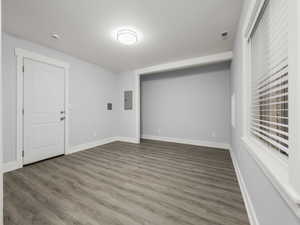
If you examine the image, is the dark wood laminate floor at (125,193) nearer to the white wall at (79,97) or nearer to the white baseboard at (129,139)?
the white wall at (79,97)

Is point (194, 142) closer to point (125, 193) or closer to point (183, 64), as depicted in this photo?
point (183, 64)

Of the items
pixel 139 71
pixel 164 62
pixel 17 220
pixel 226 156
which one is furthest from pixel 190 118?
pixel 17 220

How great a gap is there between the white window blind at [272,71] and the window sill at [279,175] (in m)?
0.09

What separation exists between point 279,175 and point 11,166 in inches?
150

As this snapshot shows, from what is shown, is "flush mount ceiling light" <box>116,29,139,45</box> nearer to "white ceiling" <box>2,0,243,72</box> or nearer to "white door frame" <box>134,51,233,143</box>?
"white ceiling" <box>2,0,243,72</box>

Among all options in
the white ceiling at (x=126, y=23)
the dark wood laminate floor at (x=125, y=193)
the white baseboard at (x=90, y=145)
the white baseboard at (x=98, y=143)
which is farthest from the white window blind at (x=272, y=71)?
the white baseboard at (x=90, y=145)

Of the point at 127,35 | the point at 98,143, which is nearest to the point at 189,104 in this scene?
the point at 127,35

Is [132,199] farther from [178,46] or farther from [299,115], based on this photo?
[178,46]

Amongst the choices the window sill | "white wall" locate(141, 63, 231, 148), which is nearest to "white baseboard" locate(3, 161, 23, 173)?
"white wall" locate(141, 63, 231, 148)

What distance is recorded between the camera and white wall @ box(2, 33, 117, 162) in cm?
248

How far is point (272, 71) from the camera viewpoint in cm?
104

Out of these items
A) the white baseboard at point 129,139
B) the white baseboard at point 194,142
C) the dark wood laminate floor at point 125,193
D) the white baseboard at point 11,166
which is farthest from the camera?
the white baseboard at point 129,139

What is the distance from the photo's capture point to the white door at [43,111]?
2746mm

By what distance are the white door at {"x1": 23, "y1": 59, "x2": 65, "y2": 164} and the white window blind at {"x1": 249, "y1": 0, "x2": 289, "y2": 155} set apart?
3.78 metres
